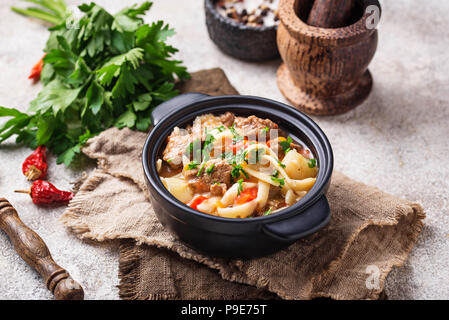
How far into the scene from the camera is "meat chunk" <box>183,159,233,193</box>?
2.63m

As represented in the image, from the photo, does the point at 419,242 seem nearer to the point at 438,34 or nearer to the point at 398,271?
the point at 398,271

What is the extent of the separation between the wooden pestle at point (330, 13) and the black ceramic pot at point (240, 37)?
57cm

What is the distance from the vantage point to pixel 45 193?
10.4 feet

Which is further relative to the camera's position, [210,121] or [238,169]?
[210,121]

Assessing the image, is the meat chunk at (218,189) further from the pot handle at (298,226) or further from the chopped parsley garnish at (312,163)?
the chopped parsley garnish at (312,163)

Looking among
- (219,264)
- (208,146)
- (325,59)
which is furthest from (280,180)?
(325,59)

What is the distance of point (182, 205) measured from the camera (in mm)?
2457

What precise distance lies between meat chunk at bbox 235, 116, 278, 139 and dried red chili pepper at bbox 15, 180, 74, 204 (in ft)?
4.02

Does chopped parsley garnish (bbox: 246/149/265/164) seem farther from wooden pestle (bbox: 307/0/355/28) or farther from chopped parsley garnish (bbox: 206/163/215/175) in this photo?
wooden pestle (bbox: 307/0/355/28)

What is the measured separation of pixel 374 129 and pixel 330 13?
0.93m

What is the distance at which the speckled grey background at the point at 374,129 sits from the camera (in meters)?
2.87

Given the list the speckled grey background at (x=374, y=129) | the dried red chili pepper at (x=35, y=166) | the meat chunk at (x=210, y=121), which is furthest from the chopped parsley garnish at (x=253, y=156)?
the dried red chili pepper at (x=35, y=166)

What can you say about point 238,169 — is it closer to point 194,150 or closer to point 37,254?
point 194,150

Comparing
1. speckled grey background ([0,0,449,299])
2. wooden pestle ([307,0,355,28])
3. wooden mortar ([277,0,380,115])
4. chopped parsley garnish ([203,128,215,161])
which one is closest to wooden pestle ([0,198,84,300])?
speckled grey background ([0,0,449,299])
